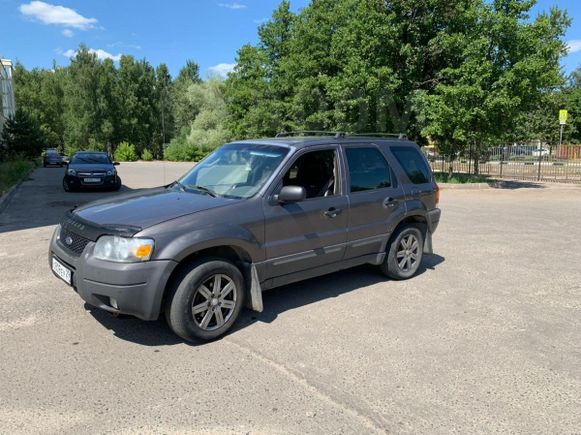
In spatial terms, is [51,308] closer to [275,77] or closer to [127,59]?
[275,77]

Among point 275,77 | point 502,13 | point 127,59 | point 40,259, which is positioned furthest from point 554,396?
point 127,59

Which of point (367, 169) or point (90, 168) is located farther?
point (90, 168)

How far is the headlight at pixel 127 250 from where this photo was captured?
146 inches

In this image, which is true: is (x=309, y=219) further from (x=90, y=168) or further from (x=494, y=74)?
(x=494, y=74)

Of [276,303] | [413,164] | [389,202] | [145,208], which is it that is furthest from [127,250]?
[413,164]

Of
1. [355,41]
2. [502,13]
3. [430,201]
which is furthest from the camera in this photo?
[355,41]

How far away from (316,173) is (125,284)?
2.40 meters

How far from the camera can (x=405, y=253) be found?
19.5ft

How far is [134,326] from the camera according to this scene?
14.4 ft

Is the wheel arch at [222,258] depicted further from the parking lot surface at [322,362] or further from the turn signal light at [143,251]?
the parking lot surface at [322,362]

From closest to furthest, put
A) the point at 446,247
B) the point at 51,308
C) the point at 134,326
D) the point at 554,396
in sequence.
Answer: the point at 554,396 < the point at 134,326 < the point at 51,308 < the point at 446,247

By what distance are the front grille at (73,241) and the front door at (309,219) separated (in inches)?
63.7

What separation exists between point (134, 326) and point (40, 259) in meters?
3.28

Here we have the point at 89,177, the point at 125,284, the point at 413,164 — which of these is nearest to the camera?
the point at 125,284
